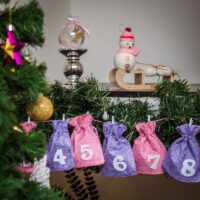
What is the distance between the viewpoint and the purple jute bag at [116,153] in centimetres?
86

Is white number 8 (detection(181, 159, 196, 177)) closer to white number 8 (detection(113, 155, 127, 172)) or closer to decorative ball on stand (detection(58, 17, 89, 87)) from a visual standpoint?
white number 8 (detection(113, 155, 127, 172))

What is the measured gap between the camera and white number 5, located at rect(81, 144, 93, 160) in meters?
0.85

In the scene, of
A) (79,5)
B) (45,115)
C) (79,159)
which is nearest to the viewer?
(45,115)

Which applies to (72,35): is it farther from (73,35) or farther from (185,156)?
(185,156)

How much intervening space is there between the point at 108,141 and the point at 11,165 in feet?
1.01

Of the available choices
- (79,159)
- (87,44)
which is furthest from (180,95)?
(87,44)

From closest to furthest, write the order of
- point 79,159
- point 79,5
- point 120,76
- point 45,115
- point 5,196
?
point 5,196, point 45,115, point 79,159, point 120,76, point 79,5

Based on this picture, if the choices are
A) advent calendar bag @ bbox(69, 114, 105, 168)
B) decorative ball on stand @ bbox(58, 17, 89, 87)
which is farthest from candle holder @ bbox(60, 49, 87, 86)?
advent calendar bag @ bbox(69, 114, 105, 168)

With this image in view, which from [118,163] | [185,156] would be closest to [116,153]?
[118,163]

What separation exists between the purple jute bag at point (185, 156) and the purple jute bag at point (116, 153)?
0.09 metres

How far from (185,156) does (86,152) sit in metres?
0.21

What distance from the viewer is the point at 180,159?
0.87 m

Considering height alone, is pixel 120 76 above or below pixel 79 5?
below

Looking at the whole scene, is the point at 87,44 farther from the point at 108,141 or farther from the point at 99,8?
the point at 108,141
